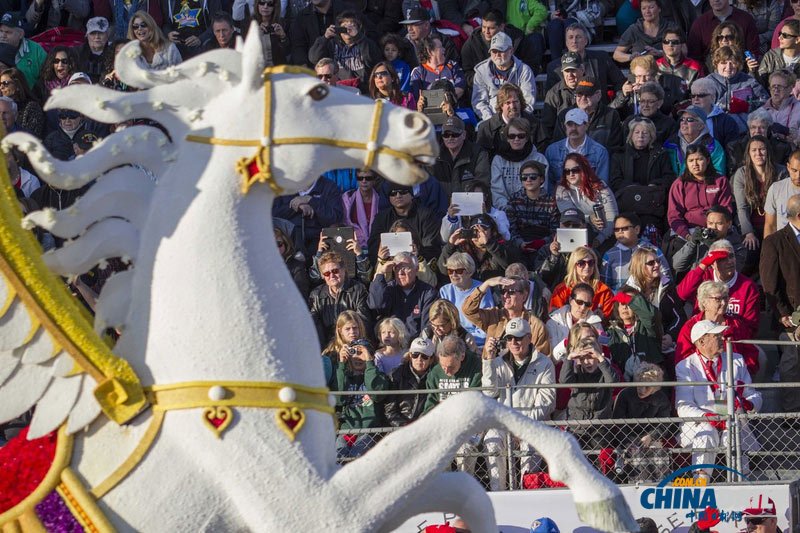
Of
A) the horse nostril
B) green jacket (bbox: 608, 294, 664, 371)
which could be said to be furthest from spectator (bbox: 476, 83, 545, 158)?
the horse nostril

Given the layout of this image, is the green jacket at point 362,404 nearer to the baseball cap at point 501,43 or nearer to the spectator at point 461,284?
the spectator at point 461,284

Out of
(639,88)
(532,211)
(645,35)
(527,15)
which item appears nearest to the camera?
(532,211)

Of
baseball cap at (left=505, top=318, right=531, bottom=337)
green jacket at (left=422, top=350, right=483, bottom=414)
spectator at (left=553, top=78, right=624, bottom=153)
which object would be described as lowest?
green jacket at (left=422, top=350, right=483, bottom=414)

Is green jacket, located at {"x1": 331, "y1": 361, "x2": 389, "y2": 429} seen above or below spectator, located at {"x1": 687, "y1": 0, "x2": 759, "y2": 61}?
below

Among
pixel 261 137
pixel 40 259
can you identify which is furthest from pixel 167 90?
pixel 40 259

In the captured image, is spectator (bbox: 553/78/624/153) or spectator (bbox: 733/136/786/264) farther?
spectator (bbox: 553/78/624/153)

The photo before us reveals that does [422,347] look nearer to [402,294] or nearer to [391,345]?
[391,345]

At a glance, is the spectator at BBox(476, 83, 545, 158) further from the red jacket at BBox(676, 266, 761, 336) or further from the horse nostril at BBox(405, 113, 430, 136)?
the horse nostril at BBox(405, 113, 430, 136)

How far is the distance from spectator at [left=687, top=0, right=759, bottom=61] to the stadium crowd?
0.02 m

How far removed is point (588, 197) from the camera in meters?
11.8

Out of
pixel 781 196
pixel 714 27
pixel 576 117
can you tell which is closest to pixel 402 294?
pixel 576 117

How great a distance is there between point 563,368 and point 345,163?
15.1 ft

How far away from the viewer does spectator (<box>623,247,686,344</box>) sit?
10.6m

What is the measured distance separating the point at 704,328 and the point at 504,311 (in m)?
1.47
